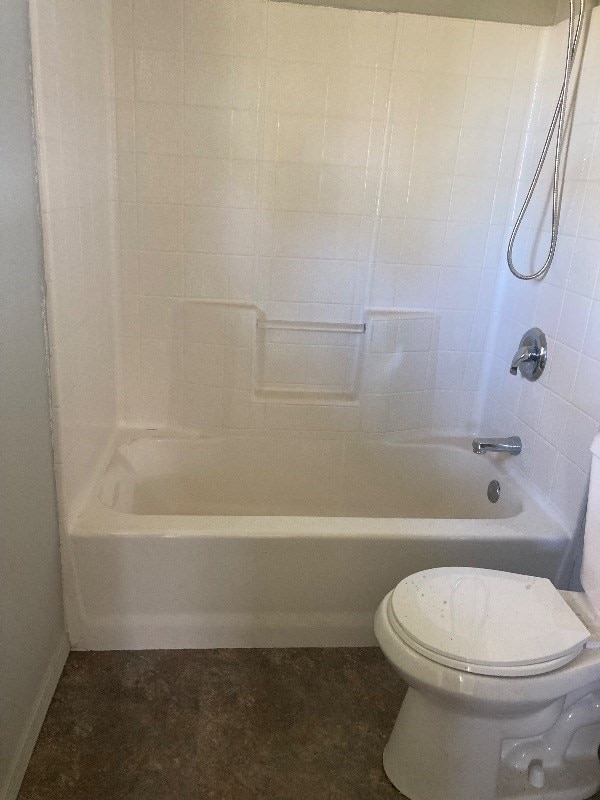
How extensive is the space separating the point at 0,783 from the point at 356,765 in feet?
2.61

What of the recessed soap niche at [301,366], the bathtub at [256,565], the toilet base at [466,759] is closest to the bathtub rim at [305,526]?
the bathtub at [256,565]

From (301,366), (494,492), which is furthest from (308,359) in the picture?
(494,492)

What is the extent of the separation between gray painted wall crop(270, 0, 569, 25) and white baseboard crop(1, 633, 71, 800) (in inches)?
85.3

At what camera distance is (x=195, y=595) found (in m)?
1.71

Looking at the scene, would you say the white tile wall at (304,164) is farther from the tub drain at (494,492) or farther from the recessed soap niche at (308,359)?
the tub drain at (494,492)

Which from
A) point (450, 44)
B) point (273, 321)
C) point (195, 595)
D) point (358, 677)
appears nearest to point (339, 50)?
point (450, 44)

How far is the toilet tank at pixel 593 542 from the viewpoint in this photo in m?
1.40

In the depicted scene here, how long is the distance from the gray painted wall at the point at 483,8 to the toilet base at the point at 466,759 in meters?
2.03

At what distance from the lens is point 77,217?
164 centimetres

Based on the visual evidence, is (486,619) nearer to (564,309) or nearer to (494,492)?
(494,492)

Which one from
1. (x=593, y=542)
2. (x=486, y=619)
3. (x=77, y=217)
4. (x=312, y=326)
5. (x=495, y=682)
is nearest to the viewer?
(x=495, y=682)

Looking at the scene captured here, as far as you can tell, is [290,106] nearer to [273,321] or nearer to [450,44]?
[450,44]

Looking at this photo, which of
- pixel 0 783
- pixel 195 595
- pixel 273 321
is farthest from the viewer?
pixel 273 321

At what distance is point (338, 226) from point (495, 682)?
5.07ft
